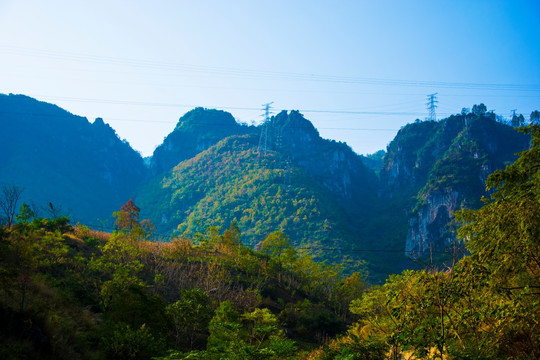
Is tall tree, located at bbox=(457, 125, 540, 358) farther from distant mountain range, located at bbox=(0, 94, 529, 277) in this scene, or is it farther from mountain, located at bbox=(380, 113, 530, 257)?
mountain, located at bbox=(380, 113, 530, 257)

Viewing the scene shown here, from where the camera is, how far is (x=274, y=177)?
114 m

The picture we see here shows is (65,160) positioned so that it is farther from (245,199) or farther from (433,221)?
(433,221)

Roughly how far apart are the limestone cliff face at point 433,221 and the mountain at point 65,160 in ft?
351

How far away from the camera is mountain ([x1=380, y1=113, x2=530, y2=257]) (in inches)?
4077

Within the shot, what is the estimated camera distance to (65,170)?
142 metres

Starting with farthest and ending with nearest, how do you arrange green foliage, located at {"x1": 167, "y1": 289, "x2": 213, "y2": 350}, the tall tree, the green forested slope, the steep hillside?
the steep hillside
the green forested slope
green foliage, located at {"x1": 167, "y1": 289, "x2": 213, "y2": 350}
the tall tree

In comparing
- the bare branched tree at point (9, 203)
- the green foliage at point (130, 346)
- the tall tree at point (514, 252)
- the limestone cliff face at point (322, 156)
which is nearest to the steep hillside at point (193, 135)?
the limestone cliff face at point (322, 156)

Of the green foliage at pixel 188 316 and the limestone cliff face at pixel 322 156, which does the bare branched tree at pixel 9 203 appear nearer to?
the green foliage at pixel 188 316

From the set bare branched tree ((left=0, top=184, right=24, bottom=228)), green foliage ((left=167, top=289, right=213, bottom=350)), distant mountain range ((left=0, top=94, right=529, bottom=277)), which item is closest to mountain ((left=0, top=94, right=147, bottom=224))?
distant mountain range ((left=0, top=94, right=529, bottom=277))

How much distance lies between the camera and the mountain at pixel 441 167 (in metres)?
104

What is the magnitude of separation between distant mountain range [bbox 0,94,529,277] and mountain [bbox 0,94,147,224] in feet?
1.76

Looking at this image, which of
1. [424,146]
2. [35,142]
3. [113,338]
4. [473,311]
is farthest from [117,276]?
[35,142]

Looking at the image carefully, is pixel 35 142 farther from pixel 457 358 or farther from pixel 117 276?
pixel 457 358

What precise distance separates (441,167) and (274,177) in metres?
54.8
